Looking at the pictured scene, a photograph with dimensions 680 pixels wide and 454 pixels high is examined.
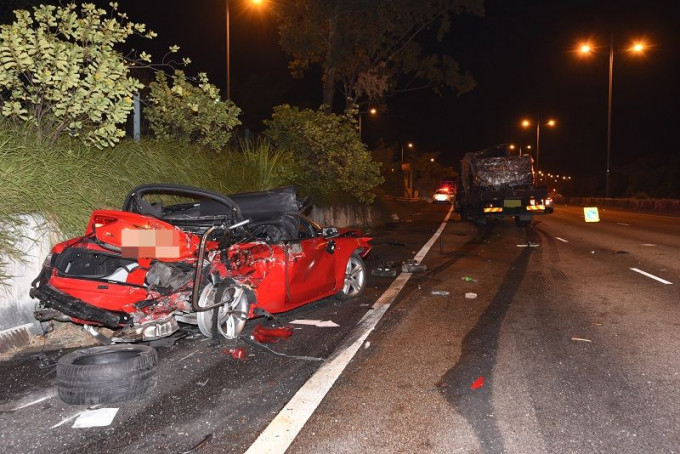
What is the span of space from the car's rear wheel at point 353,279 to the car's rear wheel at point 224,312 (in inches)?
96.0

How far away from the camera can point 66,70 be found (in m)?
7.02

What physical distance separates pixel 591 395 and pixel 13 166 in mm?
6347

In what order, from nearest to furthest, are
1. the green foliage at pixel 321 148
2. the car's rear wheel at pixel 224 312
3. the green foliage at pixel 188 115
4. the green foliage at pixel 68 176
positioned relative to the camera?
the car's rear wheel at pixel 224 312 < the green foliage at pixel 68 176 < the green foliage at pixel 188 115 < the green foliage at pixel 321 148

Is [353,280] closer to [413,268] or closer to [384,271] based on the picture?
[384,271]

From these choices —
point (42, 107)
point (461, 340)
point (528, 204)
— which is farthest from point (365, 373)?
point (528, 204)

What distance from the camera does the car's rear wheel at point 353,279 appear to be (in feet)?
27.2

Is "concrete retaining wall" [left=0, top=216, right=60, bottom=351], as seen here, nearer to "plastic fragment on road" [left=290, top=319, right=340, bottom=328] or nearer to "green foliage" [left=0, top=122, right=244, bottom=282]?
"green foliage" [left=0, top=122, right=244, bottom=282]

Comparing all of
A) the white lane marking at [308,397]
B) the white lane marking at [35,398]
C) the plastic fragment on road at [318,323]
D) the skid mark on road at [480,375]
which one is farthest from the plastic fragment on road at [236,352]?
the skid mark on road at [480,375]

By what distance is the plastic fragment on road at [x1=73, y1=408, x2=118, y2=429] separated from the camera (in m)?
3.93

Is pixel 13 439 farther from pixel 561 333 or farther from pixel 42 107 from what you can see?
pixel 42 107

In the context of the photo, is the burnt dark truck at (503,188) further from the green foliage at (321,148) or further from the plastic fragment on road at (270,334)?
the plastic fragment on road at (270,334)

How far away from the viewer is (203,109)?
1137 cm

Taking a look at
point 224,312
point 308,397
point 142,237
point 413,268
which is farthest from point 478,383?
point 413,268

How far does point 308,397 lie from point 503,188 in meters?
21.2
